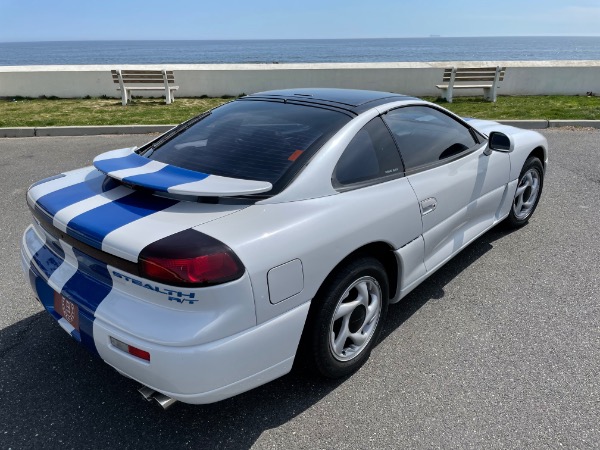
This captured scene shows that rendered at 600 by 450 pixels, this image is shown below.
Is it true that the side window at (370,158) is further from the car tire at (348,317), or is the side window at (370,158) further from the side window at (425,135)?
the car tire at (348,317)

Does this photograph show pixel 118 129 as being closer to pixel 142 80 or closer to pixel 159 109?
pixel 159 109

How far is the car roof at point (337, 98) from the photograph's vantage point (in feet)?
9.47

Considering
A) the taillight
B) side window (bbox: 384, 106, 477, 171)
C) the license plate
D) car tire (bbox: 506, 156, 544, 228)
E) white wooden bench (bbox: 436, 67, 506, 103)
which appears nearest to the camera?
the taillight

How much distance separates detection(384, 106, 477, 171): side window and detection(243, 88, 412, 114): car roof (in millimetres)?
136

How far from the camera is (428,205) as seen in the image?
2.88m

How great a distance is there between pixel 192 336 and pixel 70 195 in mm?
1124

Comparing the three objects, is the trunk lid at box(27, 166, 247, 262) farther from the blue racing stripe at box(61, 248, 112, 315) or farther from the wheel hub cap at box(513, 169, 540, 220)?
the wheel hub cap at box(513, 169, 540, 220)

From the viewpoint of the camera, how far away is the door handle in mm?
2832

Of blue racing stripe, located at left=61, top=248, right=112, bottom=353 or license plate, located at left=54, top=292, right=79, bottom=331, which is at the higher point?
blue racing stripe, located at left=61, top=248, right=112, bottom=353

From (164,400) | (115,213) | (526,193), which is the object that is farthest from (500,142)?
(164,400)

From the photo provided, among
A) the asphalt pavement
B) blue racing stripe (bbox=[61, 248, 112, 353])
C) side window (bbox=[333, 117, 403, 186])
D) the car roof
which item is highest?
the car roof

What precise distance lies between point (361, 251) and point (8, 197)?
15.7 feet

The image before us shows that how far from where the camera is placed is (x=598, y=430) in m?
2.21

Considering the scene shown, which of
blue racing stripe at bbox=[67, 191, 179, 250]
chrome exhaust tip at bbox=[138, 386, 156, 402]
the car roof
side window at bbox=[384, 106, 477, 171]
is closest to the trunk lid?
blue racing stripe at bbox=[67, 191, 179, 250]
